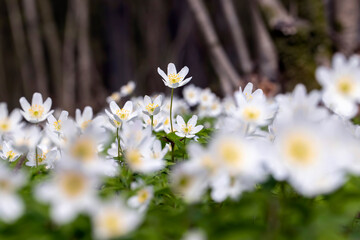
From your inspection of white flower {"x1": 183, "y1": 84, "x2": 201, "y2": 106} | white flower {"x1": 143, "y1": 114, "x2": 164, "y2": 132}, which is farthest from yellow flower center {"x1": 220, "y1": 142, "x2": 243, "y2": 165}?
white flower {"x1": 183, "y1": 84, "x2": 201, "y2": 106}

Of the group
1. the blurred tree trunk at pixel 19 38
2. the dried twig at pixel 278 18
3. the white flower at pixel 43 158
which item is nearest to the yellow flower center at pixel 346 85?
the white flower at pixel 43 158

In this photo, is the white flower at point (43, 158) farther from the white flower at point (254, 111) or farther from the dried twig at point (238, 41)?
the dried twig at point (238, 41)

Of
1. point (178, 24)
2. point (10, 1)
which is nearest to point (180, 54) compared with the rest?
point (178, 24)

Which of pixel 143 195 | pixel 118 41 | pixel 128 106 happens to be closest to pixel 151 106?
pixel 128 106

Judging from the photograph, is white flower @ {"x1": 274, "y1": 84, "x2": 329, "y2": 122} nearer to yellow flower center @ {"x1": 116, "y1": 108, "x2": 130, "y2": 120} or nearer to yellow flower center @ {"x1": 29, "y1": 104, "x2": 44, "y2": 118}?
yellow flower center @ {"x1": 116, "y1": 108, "x2": 130, "y2": 120}

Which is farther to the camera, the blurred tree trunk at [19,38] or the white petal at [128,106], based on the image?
the blurred tree trunk at [19,38]
